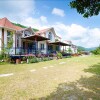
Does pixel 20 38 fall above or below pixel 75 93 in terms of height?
above

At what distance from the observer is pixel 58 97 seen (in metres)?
6.50

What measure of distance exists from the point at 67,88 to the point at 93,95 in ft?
4.69

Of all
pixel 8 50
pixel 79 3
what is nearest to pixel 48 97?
pixel 79 3

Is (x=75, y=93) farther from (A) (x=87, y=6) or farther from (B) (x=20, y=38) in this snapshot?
(B) (x=20, y=38)

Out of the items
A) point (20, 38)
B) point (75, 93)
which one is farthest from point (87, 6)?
point (20, 38)

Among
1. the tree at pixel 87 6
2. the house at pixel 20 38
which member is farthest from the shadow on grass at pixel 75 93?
the house at pixel 20 38

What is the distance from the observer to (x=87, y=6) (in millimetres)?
6695

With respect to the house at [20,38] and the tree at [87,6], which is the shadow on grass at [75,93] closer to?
the tree at [87,6]

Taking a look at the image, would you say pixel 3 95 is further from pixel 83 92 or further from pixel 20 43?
pixel 20 43

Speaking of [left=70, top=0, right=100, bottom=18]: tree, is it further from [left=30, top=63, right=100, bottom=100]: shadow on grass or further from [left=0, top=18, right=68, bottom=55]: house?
[left=0, top=18, right=68, bottom=55]: house

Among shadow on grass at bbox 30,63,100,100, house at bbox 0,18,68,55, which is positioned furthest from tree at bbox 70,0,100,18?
house at bbox 0,18,68,55

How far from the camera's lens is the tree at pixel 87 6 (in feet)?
21.5

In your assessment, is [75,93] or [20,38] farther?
[20,38]

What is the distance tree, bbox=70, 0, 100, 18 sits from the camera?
6.56 metres
